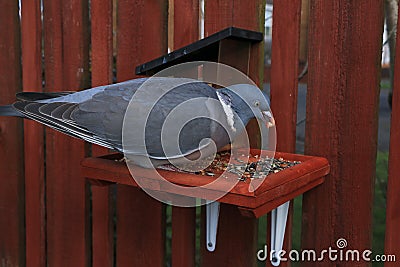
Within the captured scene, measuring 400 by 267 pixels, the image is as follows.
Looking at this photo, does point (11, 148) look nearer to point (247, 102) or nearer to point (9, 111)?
point (9, 111)

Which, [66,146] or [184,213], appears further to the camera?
[66,146]

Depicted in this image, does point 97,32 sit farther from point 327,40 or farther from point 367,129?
point 367,129

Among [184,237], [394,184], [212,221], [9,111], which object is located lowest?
[184,237]

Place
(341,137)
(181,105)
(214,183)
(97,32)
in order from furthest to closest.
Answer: (97,32)
(341,137)
(181,105)
(214,183)

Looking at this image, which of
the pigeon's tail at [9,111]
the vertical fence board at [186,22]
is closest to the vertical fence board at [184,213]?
the vertical fence board at [186,22]

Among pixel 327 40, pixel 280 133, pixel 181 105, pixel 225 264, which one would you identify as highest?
pixel 327 40

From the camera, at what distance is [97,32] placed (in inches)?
79.3

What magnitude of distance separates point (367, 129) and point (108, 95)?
0.85 metres

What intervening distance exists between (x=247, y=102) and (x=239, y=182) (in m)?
0.41

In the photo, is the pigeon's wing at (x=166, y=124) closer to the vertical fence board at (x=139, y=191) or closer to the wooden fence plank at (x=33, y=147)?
the vertical fence board at (x=139, y=191)

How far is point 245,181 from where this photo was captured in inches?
48.2

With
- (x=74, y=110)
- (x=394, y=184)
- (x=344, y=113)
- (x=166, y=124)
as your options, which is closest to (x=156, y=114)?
(x=166, y=124)

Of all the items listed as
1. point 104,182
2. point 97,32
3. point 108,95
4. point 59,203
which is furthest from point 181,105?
point 59,203

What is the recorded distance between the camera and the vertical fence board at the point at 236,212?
5.41ft
